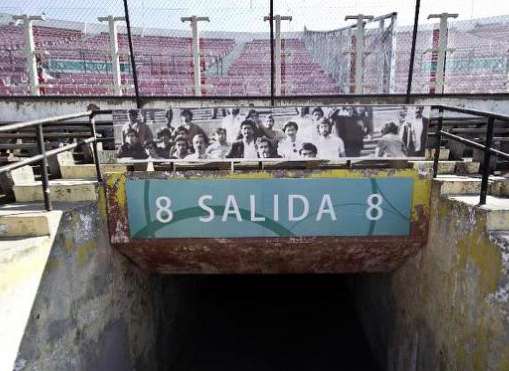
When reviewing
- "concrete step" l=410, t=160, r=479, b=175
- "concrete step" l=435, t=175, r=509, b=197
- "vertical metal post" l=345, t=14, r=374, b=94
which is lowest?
"concrete step" l=435, t=175, r=509, b=197

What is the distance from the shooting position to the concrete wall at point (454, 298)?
9.55ft

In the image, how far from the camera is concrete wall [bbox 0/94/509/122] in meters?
6.11

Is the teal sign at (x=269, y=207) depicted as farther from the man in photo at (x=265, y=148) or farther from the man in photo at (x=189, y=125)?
the man in photo at (x=189, y=125)

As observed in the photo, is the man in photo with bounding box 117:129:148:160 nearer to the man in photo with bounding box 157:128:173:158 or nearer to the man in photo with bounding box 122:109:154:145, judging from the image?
the man in photo with bounding box 122:109:154:145

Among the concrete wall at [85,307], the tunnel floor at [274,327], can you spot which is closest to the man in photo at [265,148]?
the concrete wall at [85,307]

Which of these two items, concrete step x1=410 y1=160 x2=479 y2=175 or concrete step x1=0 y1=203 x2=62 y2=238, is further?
concrete step x1=410 y1=160 x2=479 y2=175

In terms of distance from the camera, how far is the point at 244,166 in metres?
4.56

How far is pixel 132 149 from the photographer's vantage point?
3986 millimetres

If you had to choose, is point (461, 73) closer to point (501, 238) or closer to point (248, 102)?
point (248, 102)

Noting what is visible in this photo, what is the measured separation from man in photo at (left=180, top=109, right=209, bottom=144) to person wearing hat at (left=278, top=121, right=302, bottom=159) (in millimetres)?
853

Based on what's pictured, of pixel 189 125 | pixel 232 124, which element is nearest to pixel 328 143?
pixel 232 124

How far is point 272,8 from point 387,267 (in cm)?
459

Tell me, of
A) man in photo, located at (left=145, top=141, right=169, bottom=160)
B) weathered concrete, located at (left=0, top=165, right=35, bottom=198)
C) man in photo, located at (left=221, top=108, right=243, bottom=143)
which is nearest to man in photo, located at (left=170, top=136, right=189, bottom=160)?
man in photo, located at (left=145, top=141, right=169, bottom=160)

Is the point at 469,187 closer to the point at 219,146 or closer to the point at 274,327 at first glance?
the point at 219,146
